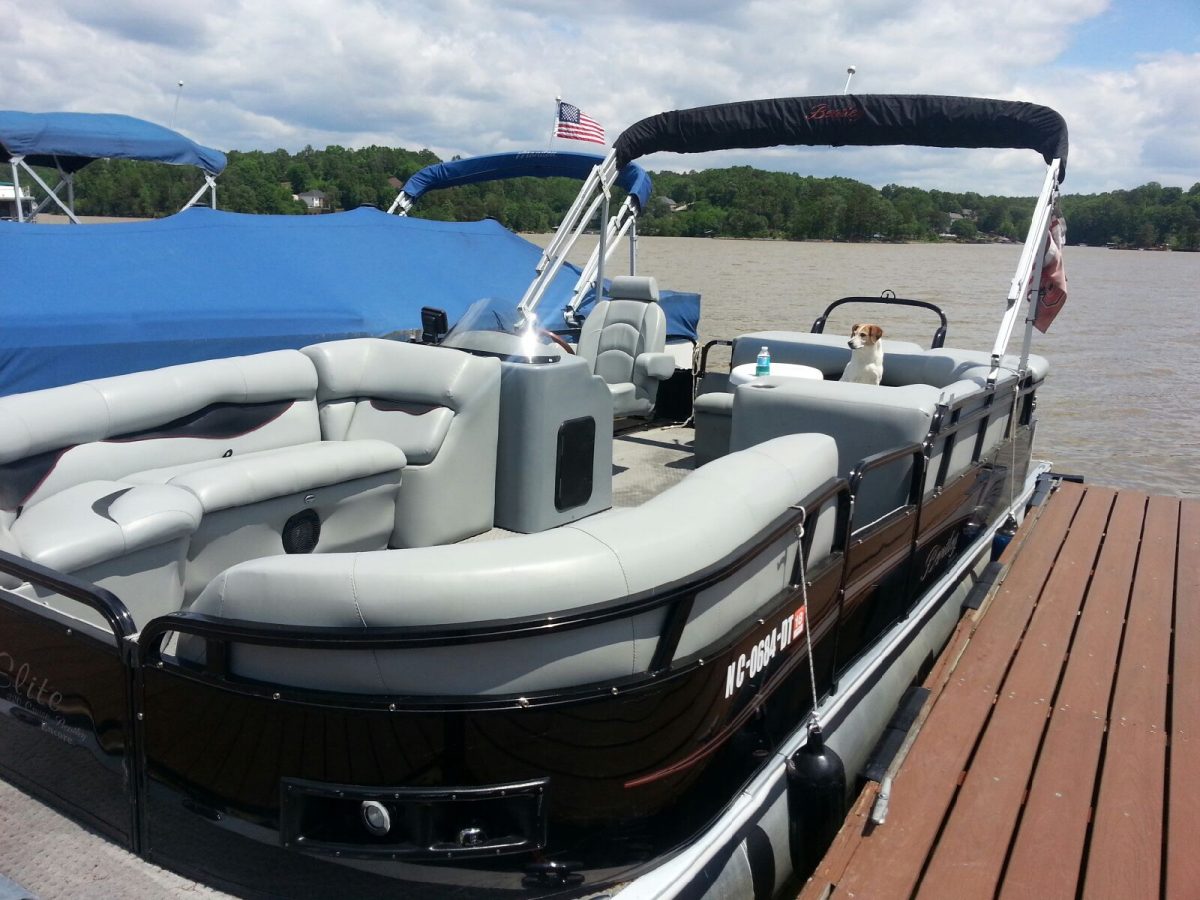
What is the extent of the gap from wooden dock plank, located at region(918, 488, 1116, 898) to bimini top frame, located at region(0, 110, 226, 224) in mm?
8888

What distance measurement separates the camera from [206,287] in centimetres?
656

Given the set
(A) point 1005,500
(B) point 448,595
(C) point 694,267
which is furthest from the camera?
(C) point 694,267

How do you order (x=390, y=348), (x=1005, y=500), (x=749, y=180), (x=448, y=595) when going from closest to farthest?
(x=448, y=595) → (x=390, y=348) → (x=1005, y=500) → (x=749, y=180)

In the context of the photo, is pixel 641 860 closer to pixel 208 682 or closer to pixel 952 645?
pixel 208 682

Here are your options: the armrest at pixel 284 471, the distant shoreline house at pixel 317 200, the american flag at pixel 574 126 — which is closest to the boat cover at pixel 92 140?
the american flag at pixel 574 126

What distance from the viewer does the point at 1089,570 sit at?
13.6 ft

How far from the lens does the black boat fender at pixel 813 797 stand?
6.82ft

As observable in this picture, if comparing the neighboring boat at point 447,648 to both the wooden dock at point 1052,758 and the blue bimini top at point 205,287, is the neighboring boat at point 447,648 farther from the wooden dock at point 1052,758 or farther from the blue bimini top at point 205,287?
the blue bimini top at point 205,287

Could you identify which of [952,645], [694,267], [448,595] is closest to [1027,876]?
[952,645]

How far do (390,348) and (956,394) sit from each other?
7.25ft

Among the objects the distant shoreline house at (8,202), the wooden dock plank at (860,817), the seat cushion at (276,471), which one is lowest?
the wooden dock plank at (860,817)

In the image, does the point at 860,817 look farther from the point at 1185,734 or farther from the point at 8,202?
the point at 8,202

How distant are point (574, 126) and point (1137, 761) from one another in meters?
7.95

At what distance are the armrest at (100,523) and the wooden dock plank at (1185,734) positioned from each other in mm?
2650
